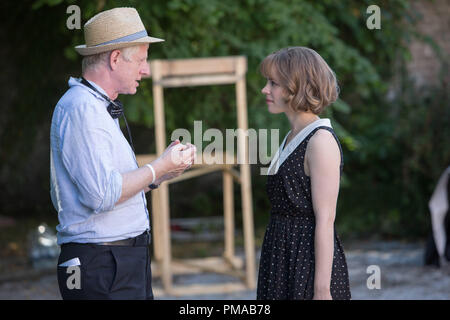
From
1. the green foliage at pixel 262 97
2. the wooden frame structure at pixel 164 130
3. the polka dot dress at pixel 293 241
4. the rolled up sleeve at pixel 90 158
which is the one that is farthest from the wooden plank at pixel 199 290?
the rolled up sleeve at pixel 90 158

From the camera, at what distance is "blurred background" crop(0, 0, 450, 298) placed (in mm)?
6180

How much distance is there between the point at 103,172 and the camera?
2.16 metres

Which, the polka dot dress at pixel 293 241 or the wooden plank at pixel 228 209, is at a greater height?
the polka dot dress at pixel 293 241

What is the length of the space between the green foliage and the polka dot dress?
3076 mm

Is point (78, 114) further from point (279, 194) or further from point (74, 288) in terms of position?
point (279, 194)

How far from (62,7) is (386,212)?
4358 millimetres

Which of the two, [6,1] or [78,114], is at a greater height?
[6,1]

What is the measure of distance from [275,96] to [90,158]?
31.4 inches

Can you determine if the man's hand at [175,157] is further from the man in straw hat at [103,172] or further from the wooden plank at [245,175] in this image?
the wooden plank at [245,175]

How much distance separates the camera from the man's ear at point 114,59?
2352mm

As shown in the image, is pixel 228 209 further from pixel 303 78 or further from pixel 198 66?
pixel 303 78

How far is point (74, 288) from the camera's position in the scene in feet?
7.57

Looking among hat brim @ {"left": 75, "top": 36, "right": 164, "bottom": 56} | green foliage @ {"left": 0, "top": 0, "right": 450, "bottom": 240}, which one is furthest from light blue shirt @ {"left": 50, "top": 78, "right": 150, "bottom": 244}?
green foliage @ {"left": 0, "top": 0, "right": 450, "bottom": 240}
